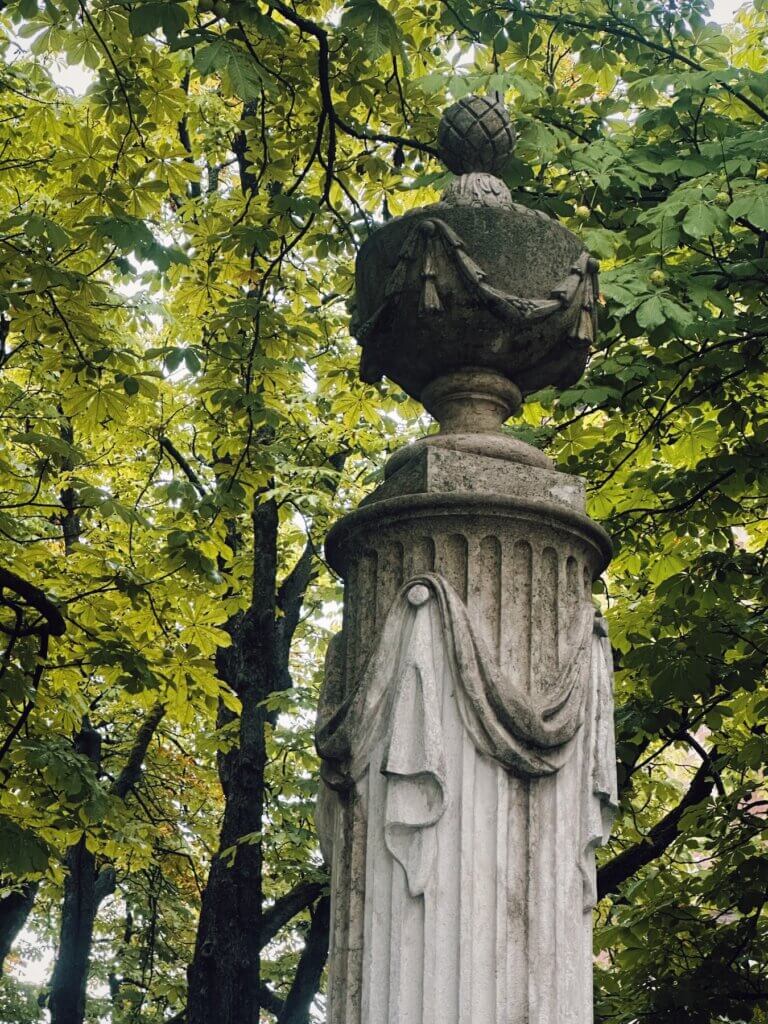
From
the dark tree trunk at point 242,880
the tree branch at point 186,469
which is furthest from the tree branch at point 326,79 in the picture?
the tree branch at point 186,469

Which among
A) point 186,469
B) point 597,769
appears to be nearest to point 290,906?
point 186,469

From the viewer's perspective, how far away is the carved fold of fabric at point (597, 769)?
4125 millimetres

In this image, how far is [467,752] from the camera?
401 centimetres

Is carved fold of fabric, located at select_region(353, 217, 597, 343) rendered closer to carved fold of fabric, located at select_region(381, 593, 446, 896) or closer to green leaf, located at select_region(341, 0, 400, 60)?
carved fold of fabric, located at select_region(381, 593, 446, 896)

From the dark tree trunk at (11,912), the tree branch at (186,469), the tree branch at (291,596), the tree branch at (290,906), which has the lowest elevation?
the tree branch at (290,906)

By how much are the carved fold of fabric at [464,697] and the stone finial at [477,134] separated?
1634mm

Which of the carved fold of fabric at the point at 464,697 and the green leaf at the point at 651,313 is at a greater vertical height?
the green leaf at the point at 651,313

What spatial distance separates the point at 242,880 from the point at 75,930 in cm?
420

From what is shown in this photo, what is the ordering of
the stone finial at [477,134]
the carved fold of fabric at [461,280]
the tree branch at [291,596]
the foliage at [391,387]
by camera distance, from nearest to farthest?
1. the carved fold of fabric at [461,280]
2. the stone finial at [477,134]
3. the foliage at [391,387]
4. the tree branch at [291,596]

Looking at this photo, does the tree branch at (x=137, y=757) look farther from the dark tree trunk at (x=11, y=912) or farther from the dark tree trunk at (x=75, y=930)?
the dark tree trunk at (x=11, y=912)

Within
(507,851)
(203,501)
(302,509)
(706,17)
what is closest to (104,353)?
(203,501)

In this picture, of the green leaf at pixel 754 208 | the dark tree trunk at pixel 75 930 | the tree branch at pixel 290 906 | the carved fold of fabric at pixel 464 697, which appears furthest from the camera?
the dark tree trunk at pixel 75 930

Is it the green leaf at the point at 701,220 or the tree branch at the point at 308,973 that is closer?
A: the green leaf at the point at 701,220

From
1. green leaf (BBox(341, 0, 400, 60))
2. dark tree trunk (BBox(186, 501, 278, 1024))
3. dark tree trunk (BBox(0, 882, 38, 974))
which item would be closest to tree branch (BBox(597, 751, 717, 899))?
dark tree trunk (BBox(186, 501, 278, 1024))
